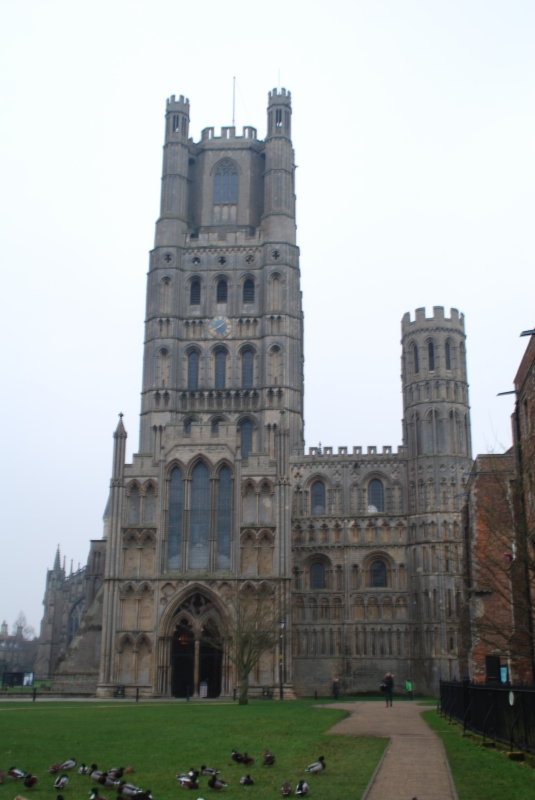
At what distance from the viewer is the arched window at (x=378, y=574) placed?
6650 centimetres

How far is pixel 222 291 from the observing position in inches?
2931

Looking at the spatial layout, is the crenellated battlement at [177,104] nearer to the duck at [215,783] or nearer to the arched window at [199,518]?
the arched window at [199,518]

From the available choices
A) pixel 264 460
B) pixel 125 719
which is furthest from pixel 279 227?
pixel 125 719

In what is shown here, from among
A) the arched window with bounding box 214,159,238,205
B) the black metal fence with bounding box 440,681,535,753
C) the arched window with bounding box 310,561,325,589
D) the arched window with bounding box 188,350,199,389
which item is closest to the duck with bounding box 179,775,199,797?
the black metal fence with bounding box 440,681,535,753

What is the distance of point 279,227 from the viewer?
74.7 meters

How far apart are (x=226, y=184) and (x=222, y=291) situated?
1080 centimetres

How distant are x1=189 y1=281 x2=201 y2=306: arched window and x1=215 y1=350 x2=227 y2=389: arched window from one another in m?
4.82

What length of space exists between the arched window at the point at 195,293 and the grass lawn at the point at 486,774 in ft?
182

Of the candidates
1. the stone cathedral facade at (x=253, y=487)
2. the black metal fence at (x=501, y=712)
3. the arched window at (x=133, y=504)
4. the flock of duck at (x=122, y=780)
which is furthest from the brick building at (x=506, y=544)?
the arched window at (x=133, y=504)

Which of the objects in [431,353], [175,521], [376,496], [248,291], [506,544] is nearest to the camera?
[506,544]

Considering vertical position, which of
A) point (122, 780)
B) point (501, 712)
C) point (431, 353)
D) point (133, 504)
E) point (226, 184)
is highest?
point (226, 184)

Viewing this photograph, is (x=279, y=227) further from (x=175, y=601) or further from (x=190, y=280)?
(x=175, y=601)

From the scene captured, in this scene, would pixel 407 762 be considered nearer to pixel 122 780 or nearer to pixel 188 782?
pixel 188 782

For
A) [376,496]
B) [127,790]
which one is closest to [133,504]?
[376,496]
